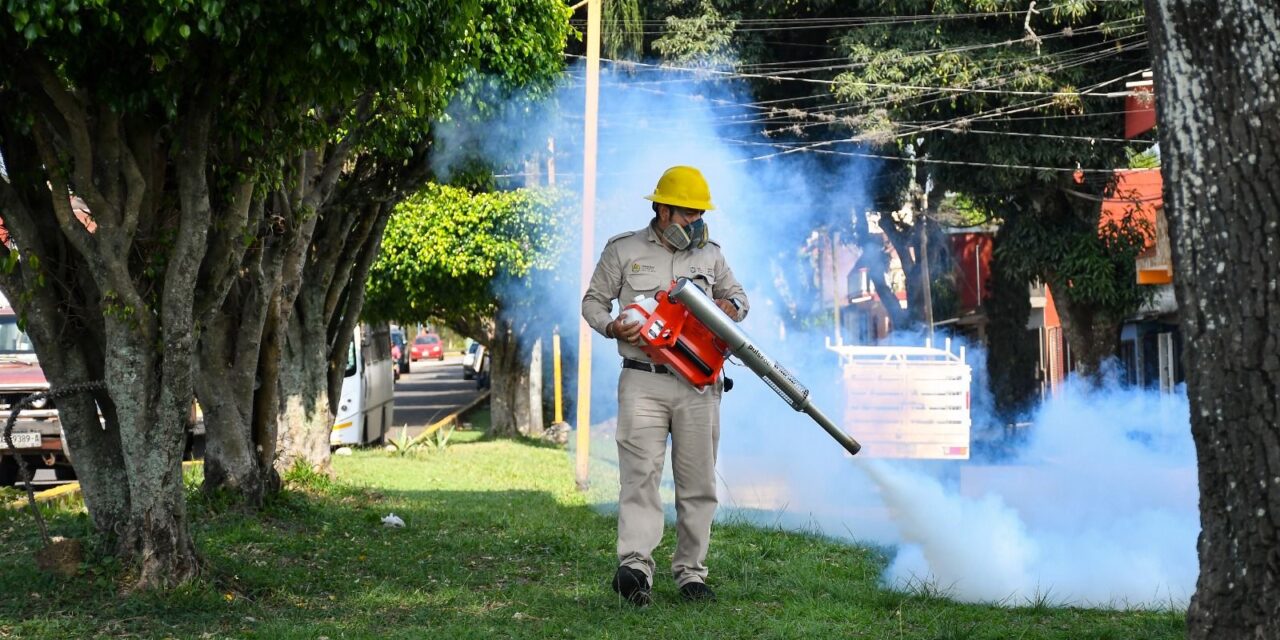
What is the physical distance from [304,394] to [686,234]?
24.9 ft

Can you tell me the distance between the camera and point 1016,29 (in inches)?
848

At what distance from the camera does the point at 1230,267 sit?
369cm

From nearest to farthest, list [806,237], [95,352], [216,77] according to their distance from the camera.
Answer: [216,77], [95,352], [806,237]

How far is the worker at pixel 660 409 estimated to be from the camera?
260 inches

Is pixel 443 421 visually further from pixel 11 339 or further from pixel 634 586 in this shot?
pixel 634 586

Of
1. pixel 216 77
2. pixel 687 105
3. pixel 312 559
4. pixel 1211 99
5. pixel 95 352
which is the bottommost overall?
pixel 312 559

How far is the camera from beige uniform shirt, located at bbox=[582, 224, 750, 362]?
6817 millimetres

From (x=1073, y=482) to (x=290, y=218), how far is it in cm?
599

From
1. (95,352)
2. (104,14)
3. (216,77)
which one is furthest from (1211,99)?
(95,352)

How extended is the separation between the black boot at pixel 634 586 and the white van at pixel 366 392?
14166mm

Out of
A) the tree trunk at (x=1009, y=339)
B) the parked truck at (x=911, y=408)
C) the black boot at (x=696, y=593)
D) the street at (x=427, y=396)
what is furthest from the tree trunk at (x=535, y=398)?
the black boot at (x=696, y=593)

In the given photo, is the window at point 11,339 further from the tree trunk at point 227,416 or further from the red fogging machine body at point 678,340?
the red fogging machine body at point 678,340

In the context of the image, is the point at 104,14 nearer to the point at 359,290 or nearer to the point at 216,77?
the point at 216,77

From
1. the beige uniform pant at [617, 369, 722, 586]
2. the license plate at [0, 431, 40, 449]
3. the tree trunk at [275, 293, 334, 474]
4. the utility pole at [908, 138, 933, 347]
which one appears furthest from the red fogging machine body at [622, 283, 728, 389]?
the utility pole at [908, 138, 933, 347]
